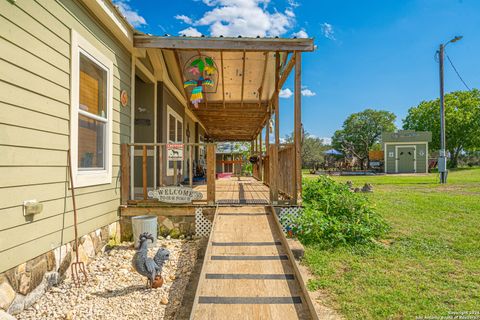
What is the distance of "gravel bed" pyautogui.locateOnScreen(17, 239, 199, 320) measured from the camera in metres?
2.60

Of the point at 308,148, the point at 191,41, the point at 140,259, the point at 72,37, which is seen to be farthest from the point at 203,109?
the point at 308,148

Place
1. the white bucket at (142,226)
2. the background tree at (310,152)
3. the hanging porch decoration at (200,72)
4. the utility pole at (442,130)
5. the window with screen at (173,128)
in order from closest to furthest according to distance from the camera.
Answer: the white bucket at (142,226) → the hanging porch decoration at (200,72) → the window with screen at (173,128) → the utility pole at (442,130) → the background tree at (310,152)

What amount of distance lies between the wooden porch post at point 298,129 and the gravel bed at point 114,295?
2.01 metres

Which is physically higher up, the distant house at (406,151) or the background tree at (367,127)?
the background tree at (367,127)

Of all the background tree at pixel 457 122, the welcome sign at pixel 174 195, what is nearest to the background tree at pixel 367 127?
the background tree at pixel 457 122

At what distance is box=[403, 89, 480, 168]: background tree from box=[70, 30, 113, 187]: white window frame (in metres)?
35.3

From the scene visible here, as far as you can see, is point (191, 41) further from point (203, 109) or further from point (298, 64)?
point (203, 109)

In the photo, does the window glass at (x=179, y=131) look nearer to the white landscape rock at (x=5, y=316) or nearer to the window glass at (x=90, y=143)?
the window glass at (x=90, y=143)

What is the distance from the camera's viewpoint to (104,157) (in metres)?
4.07

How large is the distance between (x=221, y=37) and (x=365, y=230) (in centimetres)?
366

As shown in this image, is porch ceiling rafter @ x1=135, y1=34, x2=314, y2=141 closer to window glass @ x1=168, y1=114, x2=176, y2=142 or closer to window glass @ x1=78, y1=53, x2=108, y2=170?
window glass @ x1=168, y1=114, x2=176, y2=142

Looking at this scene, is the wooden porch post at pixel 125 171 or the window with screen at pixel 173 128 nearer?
the wooden porch post at pixel 125 171

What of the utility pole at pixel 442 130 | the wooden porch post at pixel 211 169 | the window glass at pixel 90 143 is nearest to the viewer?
the window glass at pixel 90 143

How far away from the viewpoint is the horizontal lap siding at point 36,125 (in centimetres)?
236
